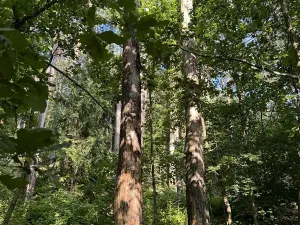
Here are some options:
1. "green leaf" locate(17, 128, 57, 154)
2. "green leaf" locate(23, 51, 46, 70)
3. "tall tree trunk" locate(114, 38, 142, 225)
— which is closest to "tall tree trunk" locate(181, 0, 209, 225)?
"tall tree trunk" locate(114, 38, 142, 225)

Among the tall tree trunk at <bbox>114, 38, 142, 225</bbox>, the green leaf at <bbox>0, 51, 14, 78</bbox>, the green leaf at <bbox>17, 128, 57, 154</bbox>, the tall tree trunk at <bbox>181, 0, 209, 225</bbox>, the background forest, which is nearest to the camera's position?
the green leaf at <bbox>17, 128, 57, 154</bbox>

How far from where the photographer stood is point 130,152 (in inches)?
152

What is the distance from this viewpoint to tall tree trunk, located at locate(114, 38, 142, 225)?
3562mm

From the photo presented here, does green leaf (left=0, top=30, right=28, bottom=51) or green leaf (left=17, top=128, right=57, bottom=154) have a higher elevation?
green leaf (left=0, top=30, right=28, bottom=51)

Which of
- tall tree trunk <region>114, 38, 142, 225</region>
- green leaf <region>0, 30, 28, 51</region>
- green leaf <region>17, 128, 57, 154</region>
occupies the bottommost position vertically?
green leaf <region>17, 128, 57, 154</region>

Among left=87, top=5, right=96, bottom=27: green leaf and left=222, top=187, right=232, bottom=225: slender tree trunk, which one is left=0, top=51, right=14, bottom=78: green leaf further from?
left=222, top=187, right=232, bottom=225: slender tree trunk

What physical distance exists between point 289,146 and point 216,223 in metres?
3.96

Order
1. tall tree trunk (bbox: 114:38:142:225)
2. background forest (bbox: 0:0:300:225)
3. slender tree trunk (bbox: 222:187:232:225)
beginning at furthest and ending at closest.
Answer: slender tree trunk (bbox: 222:187:232:225) → tall tree trunk (bbox: 114:38:142:225) → background forest (bbox: 0:0:300:225)

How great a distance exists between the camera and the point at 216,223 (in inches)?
437

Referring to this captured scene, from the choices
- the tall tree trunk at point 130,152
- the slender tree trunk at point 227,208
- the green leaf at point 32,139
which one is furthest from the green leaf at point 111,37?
the slender tree trunk at point 227,208

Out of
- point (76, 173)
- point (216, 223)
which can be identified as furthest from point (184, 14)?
point (76, 173)

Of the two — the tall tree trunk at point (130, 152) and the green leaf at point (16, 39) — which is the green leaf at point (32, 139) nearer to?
the green leaf at point (16, 39)

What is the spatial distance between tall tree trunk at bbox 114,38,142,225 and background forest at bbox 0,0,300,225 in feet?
0.05

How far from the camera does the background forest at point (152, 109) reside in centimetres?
74
